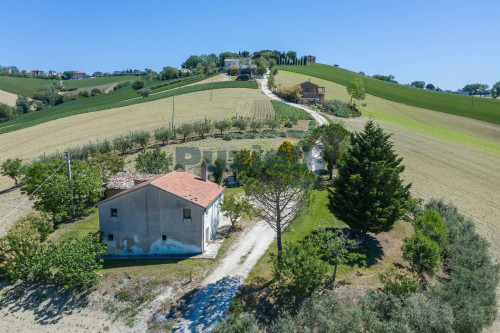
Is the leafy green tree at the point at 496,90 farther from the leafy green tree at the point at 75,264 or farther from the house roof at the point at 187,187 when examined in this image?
the leafy green tree at the point at 75,264

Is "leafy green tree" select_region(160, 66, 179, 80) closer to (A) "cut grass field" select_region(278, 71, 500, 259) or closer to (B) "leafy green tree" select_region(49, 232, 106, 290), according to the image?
(A) "cut grass field" select_region(278, 71, 500, 259)

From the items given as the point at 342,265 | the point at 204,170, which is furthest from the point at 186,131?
the point at 342,265

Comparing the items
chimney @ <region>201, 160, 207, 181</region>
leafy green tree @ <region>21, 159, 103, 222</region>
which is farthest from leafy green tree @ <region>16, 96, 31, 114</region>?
chimney @ <region>201, 160, 207, 181</region>

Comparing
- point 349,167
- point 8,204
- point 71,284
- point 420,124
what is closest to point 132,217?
point 71,284

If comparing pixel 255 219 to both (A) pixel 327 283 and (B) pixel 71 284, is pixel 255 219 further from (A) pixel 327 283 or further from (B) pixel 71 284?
(B) pixel 71 284

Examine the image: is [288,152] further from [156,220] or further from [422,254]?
[422,254]

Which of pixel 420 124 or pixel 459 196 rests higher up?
pixel 420 124

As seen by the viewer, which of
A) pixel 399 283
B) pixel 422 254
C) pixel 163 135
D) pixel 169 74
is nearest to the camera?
pixel 399 283
